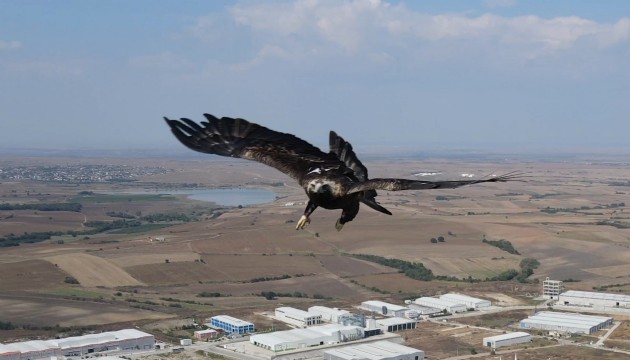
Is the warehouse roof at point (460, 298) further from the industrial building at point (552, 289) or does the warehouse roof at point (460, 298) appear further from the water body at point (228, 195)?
the water body at point (228, 195)

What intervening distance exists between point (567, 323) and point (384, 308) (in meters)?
13.0

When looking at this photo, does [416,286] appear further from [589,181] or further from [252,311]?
[589,181]

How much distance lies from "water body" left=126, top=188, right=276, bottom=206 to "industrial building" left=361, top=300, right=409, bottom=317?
78987mm

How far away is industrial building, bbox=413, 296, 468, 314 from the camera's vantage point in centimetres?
6281

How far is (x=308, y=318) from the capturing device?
5772 cm

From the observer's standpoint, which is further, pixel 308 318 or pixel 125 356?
pixel 308 318

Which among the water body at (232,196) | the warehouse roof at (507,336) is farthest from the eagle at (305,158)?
the water body at (232,196)

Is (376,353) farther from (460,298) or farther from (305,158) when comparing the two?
(305,158)

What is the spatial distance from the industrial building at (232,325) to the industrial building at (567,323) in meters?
18.9

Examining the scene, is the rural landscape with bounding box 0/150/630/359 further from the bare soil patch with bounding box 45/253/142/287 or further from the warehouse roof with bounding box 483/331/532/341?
the warehouse roof with bounding box 483/331/532/341

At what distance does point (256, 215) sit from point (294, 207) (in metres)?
11.7

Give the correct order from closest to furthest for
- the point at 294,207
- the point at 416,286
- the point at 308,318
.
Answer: the point at 308,318
the point at 416,286
the point at 294,207

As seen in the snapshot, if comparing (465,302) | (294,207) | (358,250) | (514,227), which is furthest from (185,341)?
(294,207)

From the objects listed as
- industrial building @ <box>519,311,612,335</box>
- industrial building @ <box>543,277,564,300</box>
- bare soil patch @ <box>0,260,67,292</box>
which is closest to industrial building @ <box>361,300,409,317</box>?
industrial building @ <box>519,311,612,335</box>
